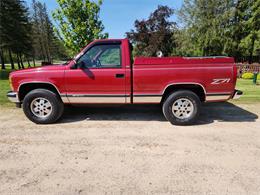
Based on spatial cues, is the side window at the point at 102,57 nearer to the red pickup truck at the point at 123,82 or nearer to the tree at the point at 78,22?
the red pickup truck at the point at 123,82

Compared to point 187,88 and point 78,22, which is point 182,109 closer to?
point 187,88

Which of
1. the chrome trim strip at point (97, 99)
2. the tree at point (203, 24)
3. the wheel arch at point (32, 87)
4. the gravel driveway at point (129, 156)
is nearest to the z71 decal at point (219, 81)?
the gravel driveway at point (129, 156)

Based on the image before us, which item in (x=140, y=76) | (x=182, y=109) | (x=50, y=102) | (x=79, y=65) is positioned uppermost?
(x=79, y=65)

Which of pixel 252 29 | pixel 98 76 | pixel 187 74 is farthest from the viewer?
pixel 252 29

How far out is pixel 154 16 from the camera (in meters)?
35.8

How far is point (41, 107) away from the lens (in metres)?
5.24

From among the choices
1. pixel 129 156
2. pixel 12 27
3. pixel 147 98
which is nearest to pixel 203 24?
pixel 12 27

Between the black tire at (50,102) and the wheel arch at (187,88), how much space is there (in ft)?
8.45

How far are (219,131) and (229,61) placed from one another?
1620 millimetres

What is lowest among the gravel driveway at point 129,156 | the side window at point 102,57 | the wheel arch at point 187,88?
the gravel driveway at point 129,156

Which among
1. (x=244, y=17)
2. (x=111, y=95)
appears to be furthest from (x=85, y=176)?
(x=244, y=17)

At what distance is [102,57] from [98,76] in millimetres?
466

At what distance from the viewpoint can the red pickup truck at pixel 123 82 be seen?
4906 mm

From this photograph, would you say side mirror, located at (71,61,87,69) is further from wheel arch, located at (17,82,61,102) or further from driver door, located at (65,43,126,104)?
wheel arch, located at (17,82,61,102)
